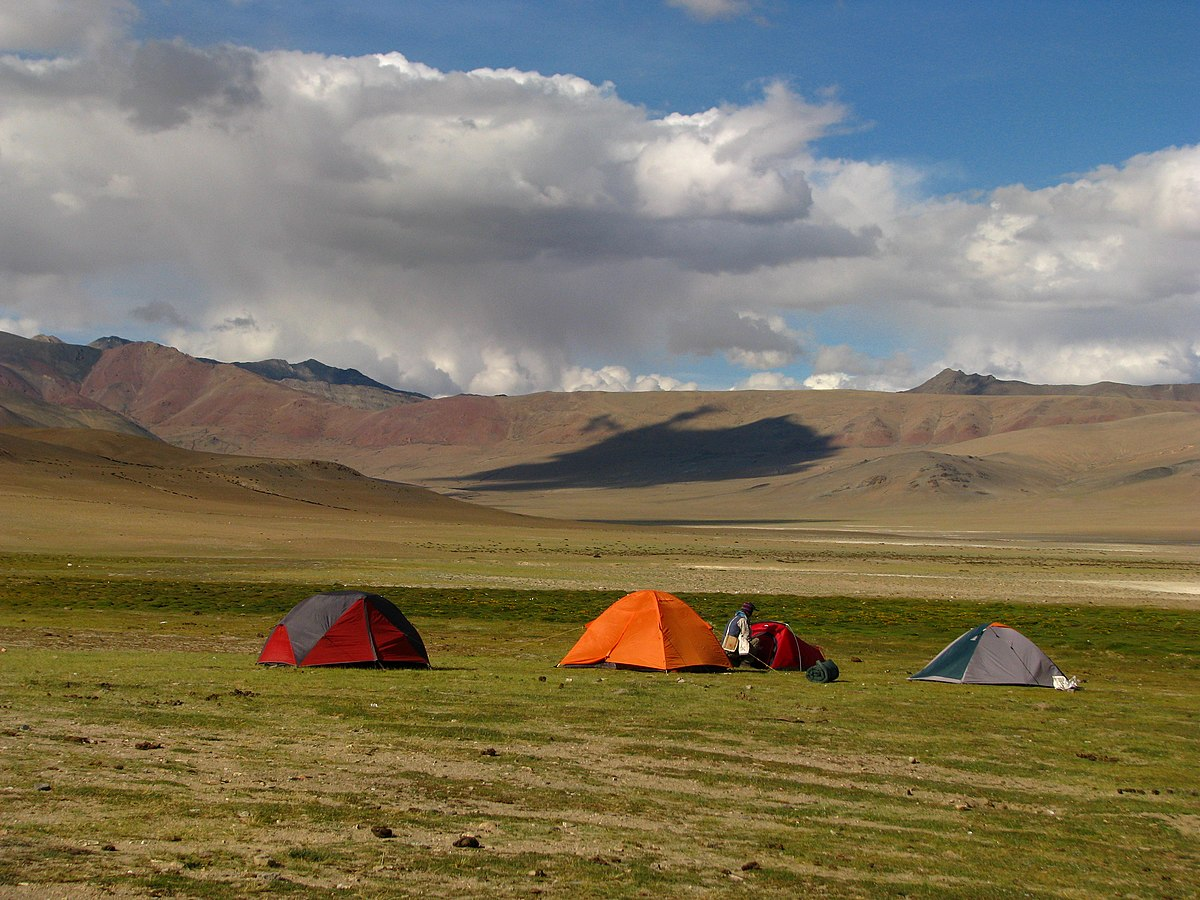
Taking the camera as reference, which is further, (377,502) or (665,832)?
(377,502)

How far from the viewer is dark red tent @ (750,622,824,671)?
22109mm

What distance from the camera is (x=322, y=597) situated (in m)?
20.4

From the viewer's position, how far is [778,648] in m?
22.2

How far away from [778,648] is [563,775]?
1112 cm

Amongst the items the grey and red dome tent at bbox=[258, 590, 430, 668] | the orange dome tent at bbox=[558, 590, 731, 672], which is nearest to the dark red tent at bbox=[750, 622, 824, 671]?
the orange dome tent at bbox=[558, 590, 731, 672]

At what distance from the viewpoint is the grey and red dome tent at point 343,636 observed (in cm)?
1972

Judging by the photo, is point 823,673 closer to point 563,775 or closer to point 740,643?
point 740,643

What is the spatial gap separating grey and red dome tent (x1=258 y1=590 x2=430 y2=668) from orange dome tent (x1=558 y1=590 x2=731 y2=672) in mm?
3188

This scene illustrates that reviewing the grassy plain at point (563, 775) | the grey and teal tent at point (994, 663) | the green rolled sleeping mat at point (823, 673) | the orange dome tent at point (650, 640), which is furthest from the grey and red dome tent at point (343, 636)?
the grey and teal tent at point (994, 663)

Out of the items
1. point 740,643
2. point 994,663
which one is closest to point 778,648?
point 740,643

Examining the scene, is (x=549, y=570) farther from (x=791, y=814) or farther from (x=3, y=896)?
(x=3, y=896)

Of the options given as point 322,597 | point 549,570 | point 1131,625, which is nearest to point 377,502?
point 549,570

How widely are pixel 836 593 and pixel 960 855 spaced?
36.5 meters

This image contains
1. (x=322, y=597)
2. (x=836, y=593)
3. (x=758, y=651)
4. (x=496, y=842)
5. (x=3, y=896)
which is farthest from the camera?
(x=836, y=593)
